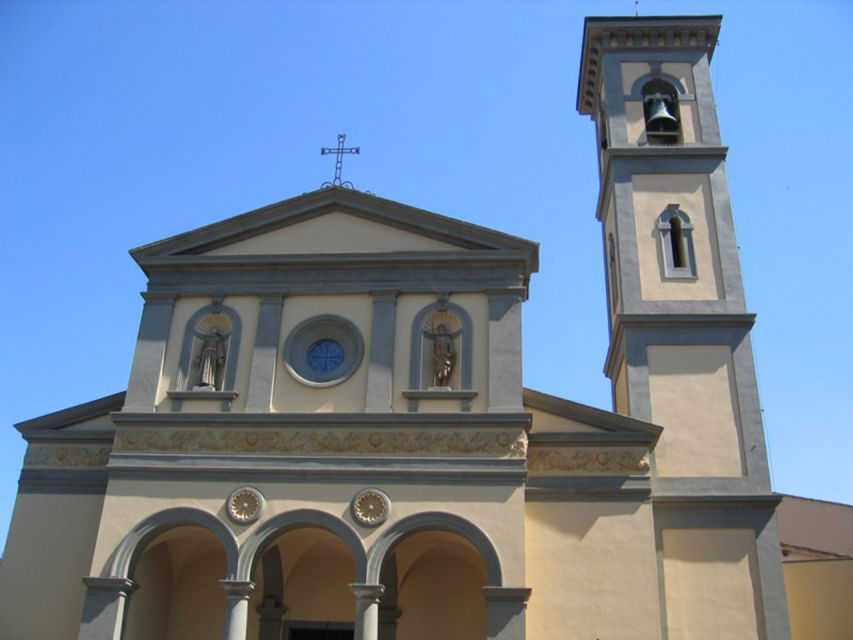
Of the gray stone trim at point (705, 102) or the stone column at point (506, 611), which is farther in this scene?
the gray stone trim at point (705, 102)

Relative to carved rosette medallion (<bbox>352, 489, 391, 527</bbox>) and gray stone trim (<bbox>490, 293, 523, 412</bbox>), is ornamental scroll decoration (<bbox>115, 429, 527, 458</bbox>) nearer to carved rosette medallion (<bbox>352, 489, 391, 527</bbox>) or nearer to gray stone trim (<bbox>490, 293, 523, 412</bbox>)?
gray stone trim (<bbox>490, 293, 523, 412</bbox>)

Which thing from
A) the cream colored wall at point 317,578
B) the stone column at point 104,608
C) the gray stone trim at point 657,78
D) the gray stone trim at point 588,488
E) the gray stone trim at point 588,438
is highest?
the gray stone trim at point 657,78

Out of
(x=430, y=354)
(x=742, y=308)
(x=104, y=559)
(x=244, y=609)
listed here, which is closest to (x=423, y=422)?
(x=430, y=354)

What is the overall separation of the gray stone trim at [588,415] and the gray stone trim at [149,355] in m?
6.88

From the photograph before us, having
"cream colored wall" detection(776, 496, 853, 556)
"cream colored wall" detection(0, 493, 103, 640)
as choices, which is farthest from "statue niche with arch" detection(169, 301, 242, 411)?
"cream colored wall" detection(776, 496, 853, 556)

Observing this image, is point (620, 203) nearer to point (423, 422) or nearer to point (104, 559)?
point (423, 422)

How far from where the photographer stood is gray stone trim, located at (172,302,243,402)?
17.2 m

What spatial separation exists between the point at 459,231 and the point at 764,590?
846 centimetres

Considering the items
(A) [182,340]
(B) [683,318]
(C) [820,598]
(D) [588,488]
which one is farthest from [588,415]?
(A) [182,340]

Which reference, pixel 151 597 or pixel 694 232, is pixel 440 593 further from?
pixel 694 232

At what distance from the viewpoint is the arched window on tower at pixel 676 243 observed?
19578 mm

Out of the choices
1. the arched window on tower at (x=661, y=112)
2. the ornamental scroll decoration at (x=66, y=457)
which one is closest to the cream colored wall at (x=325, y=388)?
the ornamental scroll decoration at (x=66, y=457)

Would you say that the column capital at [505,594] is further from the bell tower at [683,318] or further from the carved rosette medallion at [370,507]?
the bell tower at [683,318]

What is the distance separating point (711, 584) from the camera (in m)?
16.2
